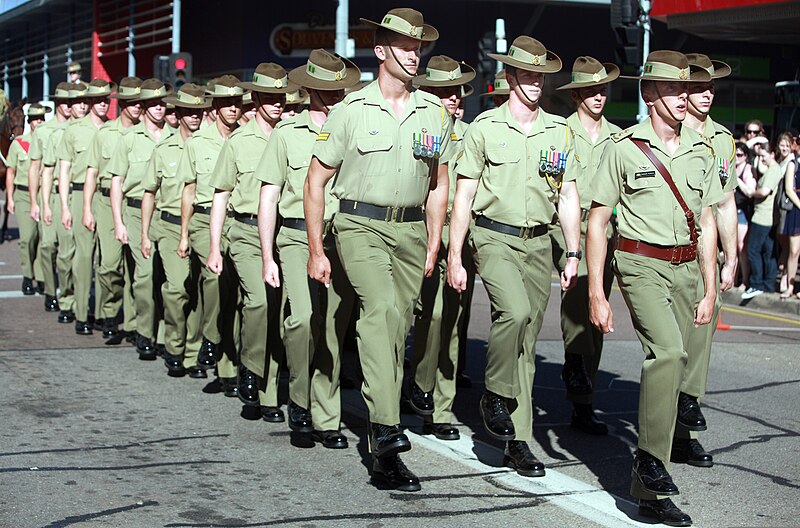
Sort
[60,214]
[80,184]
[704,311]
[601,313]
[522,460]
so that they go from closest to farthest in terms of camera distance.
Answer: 1. [601,313]
2. [704,311]
3. [522,460]
4. [80,184]
5. [60,214]

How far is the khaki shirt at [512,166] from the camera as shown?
23.6ft

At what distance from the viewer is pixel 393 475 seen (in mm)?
6473

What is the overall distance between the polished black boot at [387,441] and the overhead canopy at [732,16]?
15295 millimetres

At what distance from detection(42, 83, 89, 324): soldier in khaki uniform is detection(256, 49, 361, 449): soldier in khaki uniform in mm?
5245

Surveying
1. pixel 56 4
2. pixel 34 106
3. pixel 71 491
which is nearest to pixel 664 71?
pixel 71 491

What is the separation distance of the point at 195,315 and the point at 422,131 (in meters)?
3.77

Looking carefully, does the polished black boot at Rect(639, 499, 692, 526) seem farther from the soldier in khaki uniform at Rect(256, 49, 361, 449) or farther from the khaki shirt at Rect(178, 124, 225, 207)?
the khaki shirt at Rect(178, 124, 225, 207)

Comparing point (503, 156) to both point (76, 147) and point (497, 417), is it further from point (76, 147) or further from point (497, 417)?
point (76, 147)

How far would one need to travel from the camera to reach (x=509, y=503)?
6230mm

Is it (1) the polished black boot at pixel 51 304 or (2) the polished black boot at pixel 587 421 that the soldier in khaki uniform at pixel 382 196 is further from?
(1) the polished black boot at pixel 51 304

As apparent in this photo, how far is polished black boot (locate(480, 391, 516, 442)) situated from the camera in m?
6.80

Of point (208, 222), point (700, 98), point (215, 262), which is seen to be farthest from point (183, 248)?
point (700, 98)

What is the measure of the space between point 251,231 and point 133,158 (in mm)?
2840

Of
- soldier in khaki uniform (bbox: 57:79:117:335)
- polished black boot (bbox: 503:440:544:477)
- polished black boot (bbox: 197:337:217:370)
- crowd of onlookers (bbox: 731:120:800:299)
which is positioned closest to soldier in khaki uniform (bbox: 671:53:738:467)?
polished black boot (bbox: 503:440:544:477)
